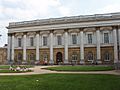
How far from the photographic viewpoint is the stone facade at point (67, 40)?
48.8m

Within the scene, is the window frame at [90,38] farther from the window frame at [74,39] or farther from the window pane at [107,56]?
the window pane at [107,56]

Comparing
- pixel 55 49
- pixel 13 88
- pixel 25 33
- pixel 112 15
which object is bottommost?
pixel 13 88

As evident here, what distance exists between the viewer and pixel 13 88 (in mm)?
11539

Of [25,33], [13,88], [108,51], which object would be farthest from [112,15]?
[13,88]

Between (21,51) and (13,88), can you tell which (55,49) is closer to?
(21,51)

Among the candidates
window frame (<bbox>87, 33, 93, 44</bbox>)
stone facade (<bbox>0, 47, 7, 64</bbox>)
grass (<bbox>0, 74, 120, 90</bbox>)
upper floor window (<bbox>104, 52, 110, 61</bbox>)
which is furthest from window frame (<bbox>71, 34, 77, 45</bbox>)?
grass (<bbox>0, 74, 120, 90</bbox>)

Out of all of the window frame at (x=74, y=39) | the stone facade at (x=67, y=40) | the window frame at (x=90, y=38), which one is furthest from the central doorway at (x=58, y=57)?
the window frame at (x=90, y=38)

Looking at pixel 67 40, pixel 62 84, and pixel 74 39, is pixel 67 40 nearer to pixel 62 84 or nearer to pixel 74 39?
pixel 74 39

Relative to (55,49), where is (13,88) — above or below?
below

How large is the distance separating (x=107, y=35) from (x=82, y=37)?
6009 mm

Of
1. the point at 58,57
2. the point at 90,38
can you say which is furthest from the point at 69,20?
the point at 58,57

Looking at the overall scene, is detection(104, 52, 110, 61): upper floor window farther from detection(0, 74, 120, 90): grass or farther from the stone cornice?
detection(0, 74, 120, 90): grass

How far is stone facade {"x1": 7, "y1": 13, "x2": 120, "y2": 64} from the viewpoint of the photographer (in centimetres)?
4875

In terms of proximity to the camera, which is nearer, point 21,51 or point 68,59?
point 68,59
